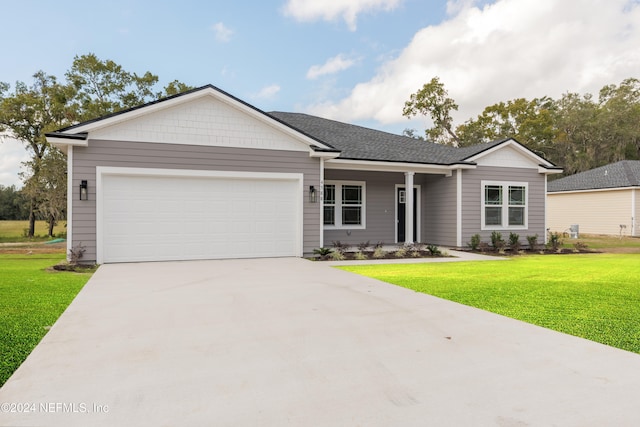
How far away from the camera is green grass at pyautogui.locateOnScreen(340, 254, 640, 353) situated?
439 cm

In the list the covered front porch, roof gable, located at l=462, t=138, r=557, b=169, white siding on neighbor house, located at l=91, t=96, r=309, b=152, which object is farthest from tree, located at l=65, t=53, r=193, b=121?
roof gable, located at l=462, t=138, r=557, b=169

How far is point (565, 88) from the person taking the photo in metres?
38.3

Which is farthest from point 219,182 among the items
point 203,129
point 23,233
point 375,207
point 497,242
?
point 23,233

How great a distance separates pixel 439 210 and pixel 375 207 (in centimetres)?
241

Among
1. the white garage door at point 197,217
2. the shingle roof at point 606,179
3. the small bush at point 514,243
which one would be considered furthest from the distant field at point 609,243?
the white garage door at point 197,217

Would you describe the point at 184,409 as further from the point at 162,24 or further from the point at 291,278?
the point at 162,24

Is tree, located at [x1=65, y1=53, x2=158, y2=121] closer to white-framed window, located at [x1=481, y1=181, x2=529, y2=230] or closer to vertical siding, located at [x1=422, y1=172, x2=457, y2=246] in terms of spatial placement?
vertical siding, located at [x1=422, y1=172, x2=457, y2=246]

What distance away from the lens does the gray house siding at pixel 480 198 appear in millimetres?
13664

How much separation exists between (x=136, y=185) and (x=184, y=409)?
27.3 feet

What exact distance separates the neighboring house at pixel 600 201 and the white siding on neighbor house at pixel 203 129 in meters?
19.5

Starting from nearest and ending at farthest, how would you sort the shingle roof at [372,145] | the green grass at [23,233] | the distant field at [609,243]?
the shingle roof at [372,145] < the distant field at [609,243] < the green grass at [23,233]

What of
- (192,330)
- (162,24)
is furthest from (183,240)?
(162,24)

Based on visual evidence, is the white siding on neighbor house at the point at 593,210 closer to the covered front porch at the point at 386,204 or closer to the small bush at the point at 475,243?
the small bush at the point at 475,243

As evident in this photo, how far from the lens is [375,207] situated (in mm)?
14297
